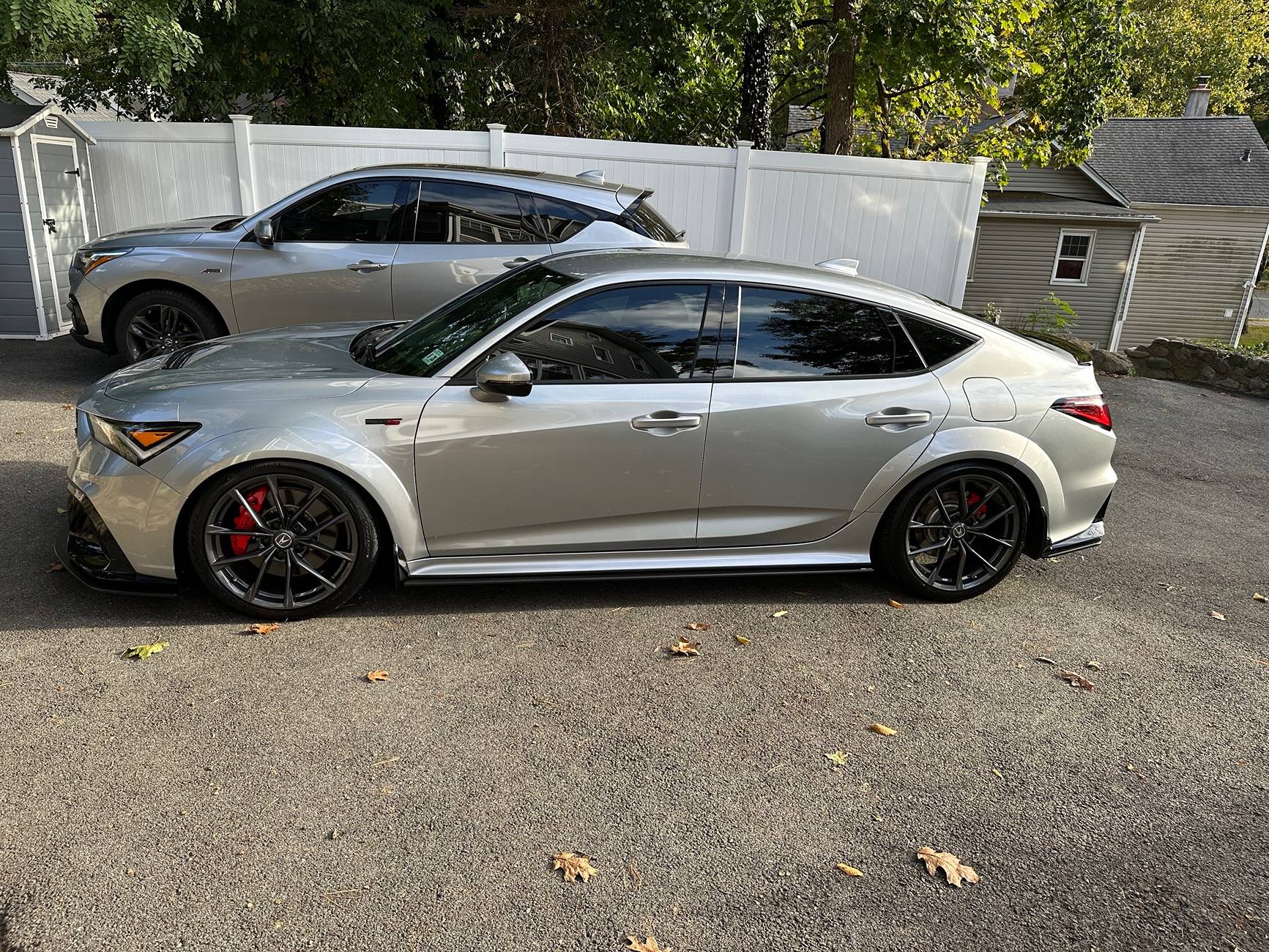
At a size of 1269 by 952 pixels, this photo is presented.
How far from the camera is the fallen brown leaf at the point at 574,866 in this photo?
2.90 metres

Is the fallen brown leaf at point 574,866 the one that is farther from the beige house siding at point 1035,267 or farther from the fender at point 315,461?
the beige house siding at point 1035,267

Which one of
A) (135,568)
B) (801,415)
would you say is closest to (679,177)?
(801,415)

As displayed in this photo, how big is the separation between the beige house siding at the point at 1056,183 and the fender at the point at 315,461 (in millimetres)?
26112

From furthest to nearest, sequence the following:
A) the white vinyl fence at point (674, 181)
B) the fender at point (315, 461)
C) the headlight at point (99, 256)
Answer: the white vinyl fence at point (674, 181) < the headlight at point (99, 256) < the fender at point (315, 461)

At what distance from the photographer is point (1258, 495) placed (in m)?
7.37

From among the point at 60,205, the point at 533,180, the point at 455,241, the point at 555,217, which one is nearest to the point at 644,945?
the point at 555,217

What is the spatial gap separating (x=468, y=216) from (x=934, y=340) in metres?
4.39

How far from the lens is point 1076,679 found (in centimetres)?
430

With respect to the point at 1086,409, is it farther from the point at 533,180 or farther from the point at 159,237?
the point at 159,237

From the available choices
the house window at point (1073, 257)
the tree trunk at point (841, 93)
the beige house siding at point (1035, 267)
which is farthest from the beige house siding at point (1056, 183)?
the tree trunk at point (841, 93)

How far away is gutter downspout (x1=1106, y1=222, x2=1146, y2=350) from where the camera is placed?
2645 centimetres

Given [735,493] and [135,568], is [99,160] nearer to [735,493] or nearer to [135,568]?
[135,568]

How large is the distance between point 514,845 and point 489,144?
923 centimetres

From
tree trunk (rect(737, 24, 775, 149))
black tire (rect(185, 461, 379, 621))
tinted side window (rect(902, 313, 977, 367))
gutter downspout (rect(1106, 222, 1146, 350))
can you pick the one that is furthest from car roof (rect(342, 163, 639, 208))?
gutter downspout (rect(1106, 222, 1146, 350))
